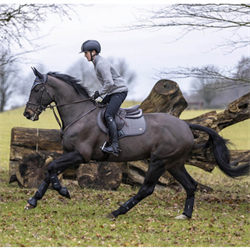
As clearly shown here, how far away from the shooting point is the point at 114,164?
36.7ft

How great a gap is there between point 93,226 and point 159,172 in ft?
5.64

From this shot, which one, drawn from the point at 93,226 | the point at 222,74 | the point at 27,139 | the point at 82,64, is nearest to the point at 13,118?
the point at 27,139

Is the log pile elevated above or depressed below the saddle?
below

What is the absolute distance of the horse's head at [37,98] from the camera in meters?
7.74

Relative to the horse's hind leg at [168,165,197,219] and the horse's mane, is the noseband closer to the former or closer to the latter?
the horse's mane

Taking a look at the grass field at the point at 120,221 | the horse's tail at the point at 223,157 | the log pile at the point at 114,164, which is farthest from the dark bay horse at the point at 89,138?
the log pile at the point at 114,164

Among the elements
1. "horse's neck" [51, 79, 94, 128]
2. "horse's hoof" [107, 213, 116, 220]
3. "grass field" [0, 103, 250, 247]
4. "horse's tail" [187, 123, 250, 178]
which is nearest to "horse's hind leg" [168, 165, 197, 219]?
"grass field" [0, 103, 250, 247]

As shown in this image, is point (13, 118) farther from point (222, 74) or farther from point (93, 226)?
point (93, 226)

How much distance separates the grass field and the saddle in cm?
173

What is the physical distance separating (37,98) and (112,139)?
1.70 metres

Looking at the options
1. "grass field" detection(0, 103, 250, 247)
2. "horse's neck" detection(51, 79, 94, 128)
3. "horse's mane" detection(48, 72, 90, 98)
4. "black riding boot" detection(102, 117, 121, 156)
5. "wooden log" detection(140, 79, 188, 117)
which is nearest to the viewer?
"grass field" detection(0, 103, 250, 247)

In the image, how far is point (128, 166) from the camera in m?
11.6

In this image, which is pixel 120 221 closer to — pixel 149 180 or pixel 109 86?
pixel 149 180

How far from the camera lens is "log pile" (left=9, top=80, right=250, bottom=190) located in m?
10.8
